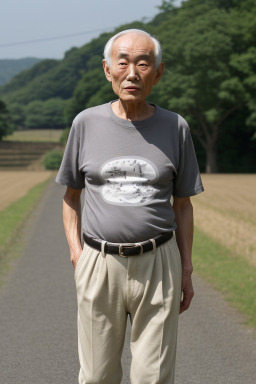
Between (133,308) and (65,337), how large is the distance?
10.0 feet

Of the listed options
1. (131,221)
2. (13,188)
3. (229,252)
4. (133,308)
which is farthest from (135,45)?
(13,188)

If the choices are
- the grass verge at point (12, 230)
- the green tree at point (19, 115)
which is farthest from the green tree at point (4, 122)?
the grass verge at point (12, 230)

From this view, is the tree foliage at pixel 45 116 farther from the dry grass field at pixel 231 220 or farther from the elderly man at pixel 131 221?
the elderly man at pixel 131 221

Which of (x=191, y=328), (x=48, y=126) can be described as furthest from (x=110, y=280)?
(x=48, y=126)

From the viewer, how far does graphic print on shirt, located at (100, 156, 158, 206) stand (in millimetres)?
2773

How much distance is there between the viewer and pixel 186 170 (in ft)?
9.68

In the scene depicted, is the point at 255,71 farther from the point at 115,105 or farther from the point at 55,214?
the point at 115,105

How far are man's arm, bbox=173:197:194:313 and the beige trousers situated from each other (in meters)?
0.12

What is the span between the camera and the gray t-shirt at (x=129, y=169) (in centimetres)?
279

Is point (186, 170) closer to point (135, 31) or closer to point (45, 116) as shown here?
point (135, 31)

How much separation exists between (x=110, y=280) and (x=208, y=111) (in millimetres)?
50156

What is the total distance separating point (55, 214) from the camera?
62.6 feet

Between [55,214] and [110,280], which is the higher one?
[110,280]

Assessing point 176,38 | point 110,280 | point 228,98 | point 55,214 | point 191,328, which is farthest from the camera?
point 176,38
